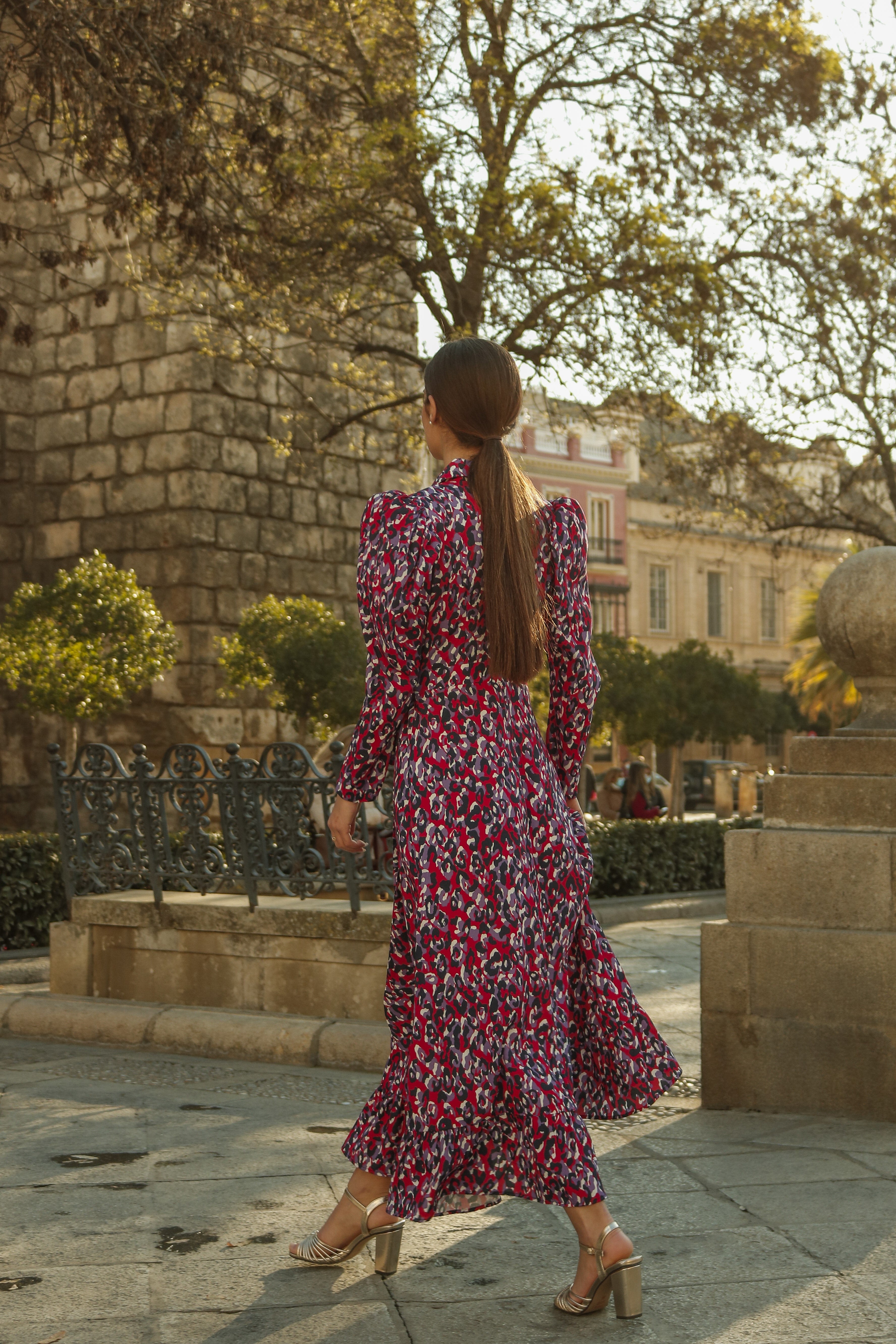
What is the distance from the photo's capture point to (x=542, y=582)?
3062 mm

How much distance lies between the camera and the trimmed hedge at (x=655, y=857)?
12219mm

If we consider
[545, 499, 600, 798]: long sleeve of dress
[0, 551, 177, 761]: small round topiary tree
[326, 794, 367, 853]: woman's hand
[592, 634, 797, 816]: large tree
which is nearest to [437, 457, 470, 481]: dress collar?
[545, 499, 600, 798]: long sleeve of dress

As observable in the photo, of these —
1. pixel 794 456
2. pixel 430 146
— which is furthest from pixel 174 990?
pixel 794 456

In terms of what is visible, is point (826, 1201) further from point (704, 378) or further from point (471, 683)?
point (704, 378)

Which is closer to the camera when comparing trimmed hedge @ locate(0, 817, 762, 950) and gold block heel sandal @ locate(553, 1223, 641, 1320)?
gold block heel sandal @ locate(553, 1223, 641, 1320)

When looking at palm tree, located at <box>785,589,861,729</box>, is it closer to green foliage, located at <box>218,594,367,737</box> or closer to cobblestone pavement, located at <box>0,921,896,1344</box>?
green foliage, located at <box>218,594,367,737</box>

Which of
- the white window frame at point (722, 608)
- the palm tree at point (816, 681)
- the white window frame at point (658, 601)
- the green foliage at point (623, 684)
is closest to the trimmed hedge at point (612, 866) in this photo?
the green foliage at point (623, 684)

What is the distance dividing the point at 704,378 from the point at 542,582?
10148 millimetres

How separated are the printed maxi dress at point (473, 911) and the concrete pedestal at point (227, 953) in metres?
2.31

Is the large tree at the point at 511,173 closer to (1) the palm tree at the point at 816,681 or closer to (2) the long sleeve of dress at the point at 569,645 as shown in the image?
(2) the long sleeve of dress at the point at 569,645

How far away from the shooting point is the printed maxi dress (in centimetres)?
285

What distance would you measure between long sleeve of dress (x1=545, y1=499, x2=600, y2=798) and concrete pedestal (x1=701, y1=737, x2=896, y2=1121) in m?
1.45

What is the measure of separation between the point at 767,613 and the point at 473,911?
52.3 metres

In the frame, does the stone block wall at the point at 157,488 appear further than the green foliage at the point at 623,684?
No
